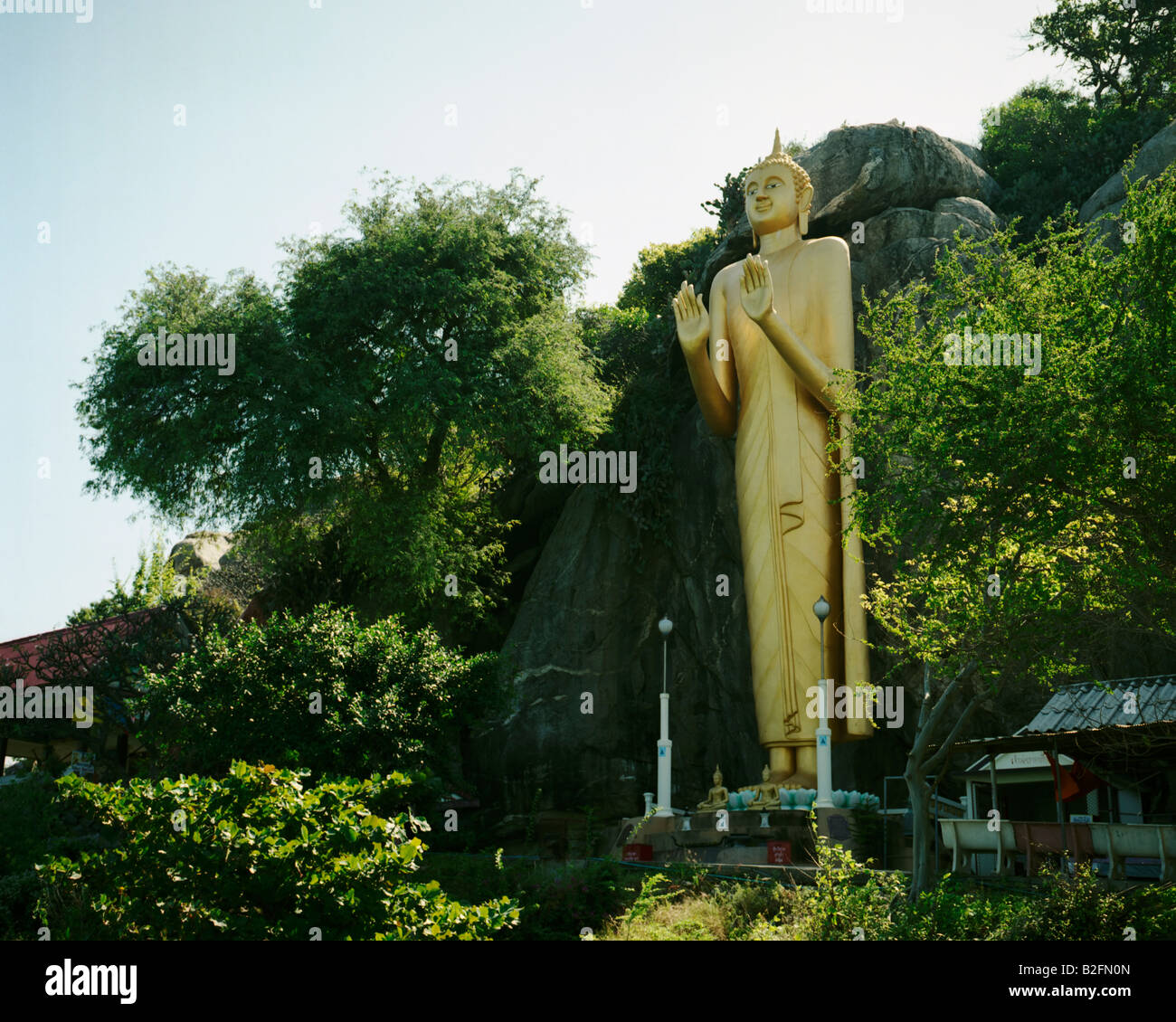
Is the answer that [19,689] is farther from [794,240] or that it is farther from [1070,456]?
[1070,456]

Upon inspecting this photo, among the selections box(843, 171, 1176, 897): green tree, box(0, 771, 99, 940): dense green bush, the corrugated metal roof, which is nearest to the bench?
box(843, 171, 1176, 897): green tree

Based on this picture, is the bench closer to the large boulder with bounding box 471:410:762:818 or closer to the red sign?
the red sign

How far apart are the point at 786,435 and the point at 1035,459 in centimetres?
845

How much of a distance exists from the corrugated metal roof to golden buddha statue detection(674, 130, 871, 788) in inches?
102

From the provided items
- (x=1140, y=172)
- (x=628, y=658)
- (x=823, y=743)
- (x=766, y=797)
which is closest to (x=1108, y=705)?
(x=823, y=743)

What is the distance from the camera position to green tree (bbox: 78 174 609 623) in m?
20.8

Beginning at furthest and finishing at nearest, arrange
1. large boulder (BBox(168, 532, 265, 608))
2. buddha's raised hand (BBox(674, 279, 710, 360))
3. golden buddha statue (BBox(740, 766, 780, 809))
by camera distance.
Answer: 1. large boulder (BBox(168, 532, 265, 608))
2. buddha's raised hand (BBox(674, 279, 710, 360))
3. golden buddha statue (BBox(740, 766, 780, 809))

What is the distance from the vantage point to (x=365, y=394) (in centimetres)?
2148

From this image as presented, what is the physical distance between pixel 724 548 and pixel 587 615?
3.02 meters

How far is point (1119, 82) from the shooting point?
91.3 feet

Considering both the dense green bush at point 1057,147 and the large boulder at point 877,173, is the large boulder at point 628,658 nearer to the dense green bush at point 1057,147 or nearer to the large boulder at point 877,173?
the large boulder at point 877,173

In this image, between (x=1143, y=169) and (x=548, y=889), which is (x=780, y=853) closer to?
(x=548, y=889)

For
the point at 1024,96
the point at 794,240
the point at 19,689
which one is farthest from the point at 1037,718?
the point at 1024,96
